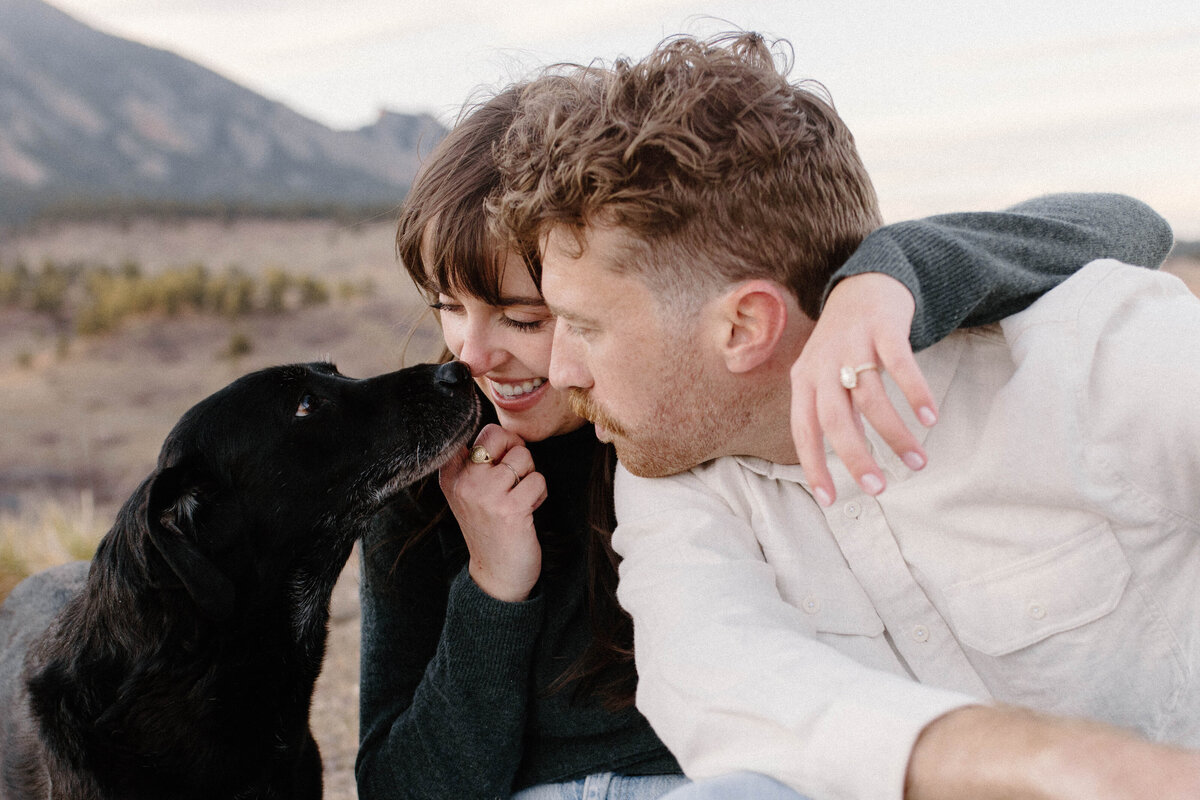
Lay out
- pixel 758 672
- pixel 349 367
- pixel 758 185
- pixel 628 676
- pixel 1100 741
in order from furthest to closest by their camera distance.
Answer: pixel 349 367
pixel 628 676
pixel 758 185
pixel 758 672
pixel 1100 741

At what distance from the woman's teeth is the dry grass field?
2.38m

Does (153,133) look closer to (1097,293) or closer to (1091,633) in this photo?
(1097,293)

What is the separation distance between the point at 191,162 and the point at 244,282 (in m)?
30.2

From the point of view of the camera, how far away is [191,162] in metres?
45.6

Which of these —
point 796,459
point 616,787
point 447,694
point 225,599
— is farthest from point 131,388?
point 796,459

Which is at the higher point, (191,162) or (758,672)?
(191,162)

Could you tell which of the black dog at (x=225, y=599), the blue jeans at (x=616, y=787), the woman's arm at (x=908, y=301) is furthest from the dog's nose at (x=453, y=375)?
the woman's arm at (x=908, y=301)

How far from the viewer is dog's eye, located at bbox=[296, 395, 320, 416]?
2.63 meters

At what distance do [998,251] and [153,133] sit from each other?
52.6 metres

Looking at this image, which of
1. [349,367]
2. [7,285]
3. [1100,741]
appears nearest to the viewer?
[1100,741]

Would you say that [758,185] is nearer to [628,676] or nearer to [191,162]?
[628,676]

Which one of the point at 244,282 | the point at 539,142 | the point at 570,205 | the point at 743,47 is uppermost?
the point at 743,47

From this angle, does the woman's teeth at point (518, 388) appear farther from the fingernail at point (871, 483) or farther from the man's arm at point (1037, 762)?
the man's arm at point (1037, 762)

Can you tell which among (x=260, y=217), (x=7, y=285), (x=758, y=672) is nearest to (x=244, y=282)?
(x=7, y=285)
